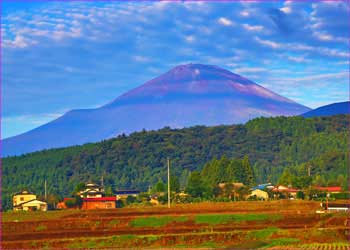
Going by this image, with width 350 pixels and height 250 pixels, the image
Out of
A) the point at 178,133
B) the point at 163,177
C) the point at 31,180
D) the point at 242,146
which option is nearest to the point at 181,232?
the point at 163,177

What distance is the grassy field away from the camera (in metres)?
32.4

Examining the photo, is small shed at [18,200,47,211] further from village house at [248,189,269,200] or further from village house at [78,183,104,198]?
village house at [248,189,269,200]

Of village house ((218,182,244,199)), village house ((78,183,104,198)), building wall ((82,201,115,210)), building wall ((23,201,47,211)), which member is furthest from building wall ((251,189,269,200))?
building wall ((23,201,47,211))

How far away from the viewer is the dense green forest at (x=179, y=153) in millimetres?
126062

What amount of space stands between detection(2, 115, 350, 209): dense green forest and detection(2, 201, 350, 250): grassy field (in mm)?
69903

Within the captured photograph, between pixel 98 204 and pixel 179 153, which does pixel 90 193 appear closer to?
pixel 98 204

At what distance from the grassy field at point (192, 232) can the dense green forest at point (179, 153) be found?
229ft

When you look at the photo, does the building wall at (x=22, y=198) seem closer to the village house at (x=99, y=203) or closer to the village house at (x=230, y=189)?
the village house at (x=99, y=203)

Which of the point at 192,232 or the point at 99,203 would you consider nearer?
the point at 192,232

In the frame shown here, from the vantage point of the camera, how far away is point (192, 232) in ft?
118

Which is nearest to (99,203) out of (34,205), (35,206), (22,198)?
(35,206)

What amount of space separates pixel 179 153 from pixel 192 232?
10588 centimetres

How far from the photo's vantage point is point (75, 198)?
74500mm

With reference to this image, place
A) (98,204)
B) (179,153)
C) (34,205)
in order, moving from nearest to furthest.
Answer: (98,204)
(34,205)
(179,153)
